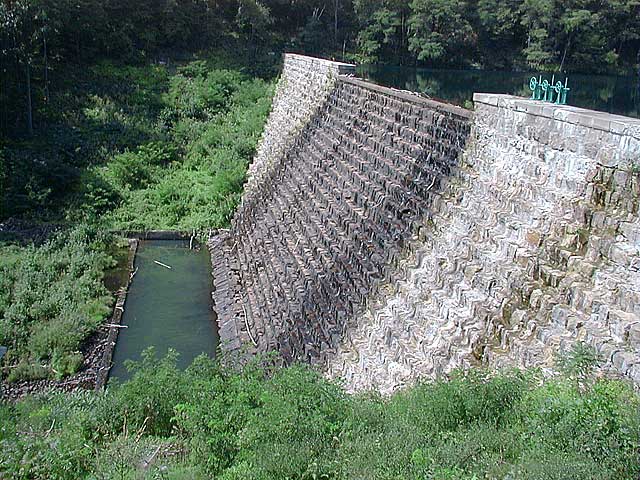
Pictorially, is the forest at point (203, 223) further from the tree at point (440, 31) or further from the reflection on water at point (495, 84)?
the reflection on water at point (495, 84)

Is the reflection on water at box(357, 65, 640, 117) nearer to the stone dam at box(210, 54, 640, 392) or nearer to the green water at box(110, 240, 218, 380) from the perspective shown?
the green water at box(110, 240, 218, 380)

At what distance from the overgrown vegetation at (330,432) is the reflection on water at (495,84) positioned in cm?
2179

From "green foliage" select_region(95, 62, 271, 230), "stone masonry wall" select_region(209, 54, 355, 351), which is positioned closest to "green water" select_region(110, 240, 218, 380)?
"stone masonry wall" select_region(209, 54, 355, 351)

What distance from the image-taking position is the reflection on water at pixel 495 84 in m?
28.6

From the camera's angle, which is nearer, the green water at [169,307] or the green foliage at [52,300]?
the green foliage at [52,300]

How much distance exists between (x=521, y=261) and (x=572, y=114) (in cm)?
181

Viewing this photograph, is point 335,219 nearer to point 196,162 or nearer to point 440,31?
point 196,162

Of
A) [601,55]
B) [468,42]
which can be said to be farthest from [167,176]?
[601,55]

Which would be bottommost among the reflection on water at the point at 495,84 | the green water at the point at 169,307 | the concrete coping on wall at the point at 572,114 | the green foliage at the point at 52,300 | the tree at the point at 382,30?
the green water at the point at 169,307

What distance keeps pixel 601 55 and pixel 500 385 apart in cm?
3289

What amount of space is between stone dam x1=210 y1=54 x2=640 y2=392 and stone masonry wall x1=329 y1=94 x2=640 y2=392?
0.07ft

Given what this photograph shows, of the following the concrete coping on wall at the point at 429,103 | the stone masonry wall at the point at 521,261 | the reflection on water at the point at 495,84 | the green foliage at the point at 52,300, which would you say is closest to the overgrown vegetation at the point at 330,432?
the stone masonry wall at the point at 521,261

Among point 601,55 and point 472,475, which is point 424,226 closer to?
point 472,475

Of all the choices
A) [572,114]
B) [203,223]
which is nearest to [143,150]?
[203,223]
